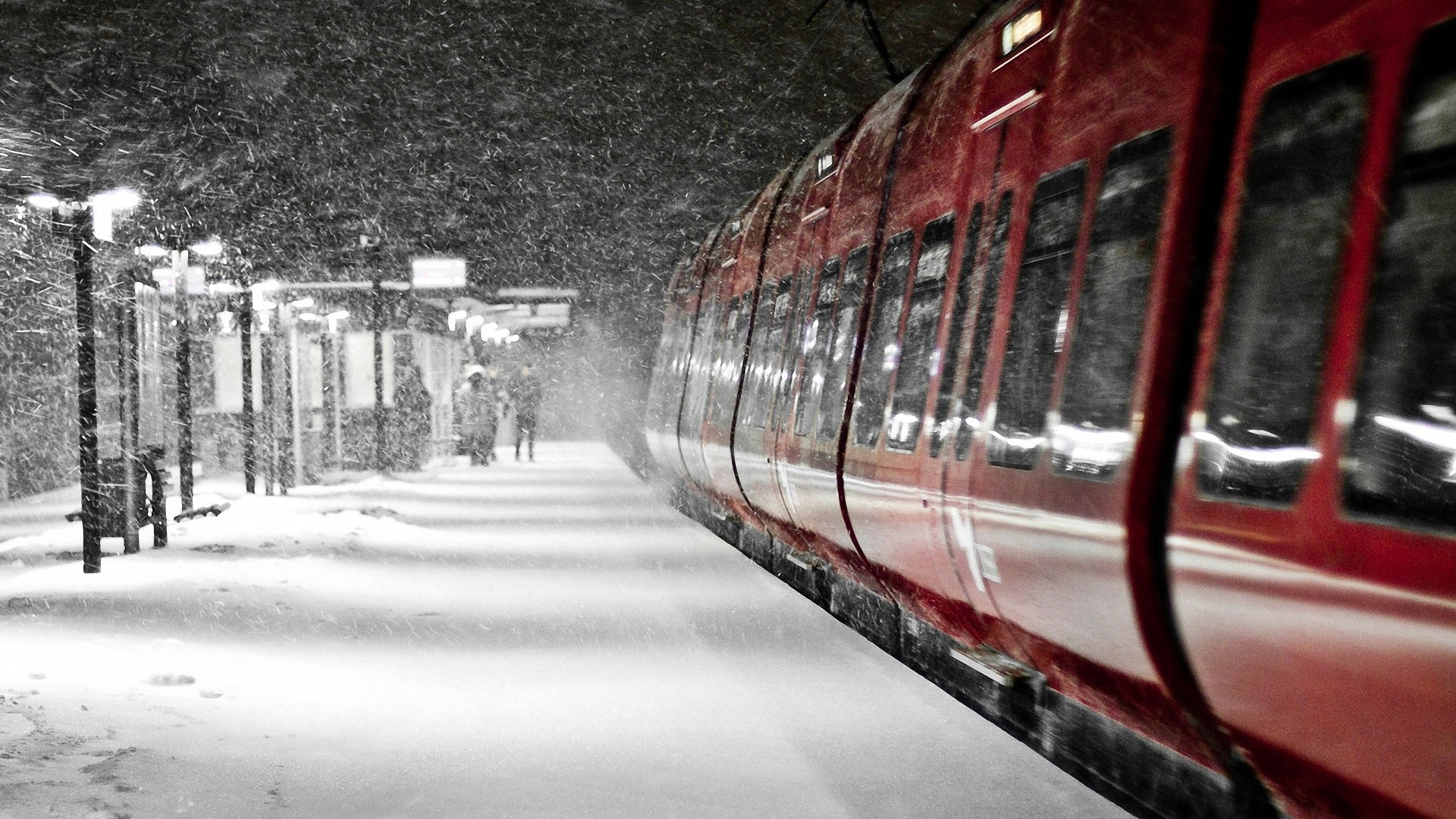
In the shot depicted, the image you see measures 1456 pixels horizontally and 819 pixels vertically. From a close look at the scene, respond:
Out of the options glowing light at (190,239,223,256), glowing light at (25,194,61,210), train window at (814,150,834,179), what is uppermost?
train window at (814,150,834,179)

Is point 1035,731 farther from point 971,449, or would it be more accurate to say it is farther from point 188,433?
point 188,433

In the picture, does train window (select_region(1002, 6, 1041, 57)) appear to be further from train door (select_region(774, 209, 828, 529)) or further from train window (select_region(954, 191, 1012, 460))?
train door (select_region(774, 209, 828, 529))

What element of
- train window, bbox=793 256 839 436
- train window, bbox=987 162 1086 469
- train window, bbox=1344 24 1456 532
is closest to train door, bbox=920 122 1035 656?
train window, bbox=987 162 1086 469

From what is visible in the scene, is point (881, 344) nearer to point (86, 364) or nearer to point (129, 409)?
point (86, 364)

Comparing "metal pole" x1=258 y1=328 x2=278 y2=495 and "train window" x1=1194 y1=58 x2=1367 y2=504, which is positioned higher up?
"train window" x1=1194 y1=58 x2=1367 y2=504

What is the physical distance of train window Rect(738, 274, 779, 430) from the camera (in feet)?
34.8

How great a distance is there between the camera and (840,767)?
5383 millimetres

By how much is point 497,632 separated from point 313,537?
6294 mm

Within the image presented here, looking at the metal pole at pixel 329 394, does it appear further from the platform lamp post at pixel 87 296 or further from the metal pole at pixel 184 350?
the platform lamp post at pixel 87 296

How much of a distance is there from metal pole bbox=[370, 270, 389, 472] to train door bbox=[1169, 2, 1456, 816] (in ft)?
67.4

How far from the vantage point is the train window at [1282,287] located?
3.08 meters

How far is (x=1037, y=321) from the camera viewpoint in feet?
15.6

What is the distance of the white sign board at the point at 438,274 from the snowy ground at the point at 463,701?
1585cm

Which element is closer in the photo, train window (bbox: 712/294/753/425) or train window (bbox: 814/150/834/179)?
train window (bbox: 814/150/834/179)
